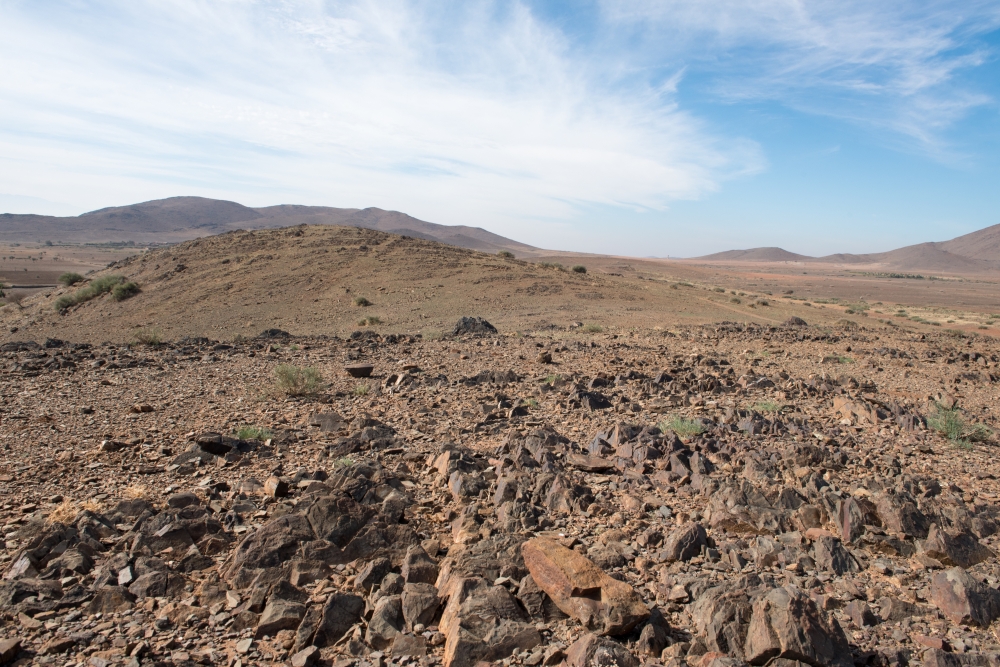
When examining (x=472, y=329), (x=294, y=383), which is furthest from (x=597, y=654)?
(x=472, y=329)

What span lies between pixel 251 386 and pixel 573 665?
7.19m

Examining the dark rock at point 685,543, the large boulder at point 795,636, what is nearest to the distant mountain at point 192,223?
the dark rock at point 685,543

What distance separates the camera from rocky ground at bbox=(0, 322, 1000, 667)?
2994mm

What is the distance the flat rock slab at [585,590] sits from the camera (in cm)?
303

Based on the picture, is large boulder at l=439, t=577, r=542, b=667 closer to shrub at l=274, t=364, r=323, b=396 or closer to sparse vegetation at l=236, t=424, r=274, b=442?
sparse vegetation at l=236, t=424, r=274, b=442

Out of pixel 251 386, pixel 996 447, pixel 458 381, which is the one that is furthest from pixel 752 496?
pixel 251 386

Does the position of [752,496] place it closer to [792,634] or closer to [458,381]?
[792,634]

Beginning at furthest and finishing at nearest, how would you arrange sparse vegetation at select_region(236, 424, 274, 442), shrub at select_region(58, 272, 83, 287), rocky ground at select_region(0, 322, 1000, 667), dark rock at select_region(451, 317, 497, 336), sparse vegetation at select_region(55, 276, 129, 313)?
shrub at select_region(58, 272, 83, 287) < sparse vegetation at select_region(55, 276, 129, 313) < dark rock at select_region(451, 317, 497, 336) < sparse vegetation at select_region(236, 424, 274, 442) < rocky ground at select_region(0, 322, 1000, 667)

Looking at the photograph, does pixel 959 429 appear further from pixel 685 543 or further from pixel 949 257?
pixel 949 257

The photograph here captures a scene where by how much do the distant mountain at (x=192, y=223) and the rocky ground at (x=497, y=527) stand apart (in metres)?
125

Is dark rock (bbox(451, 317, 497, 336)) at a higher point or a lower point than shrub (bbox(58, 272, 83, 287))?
lower

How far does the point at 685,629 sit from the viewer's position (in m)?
3.11

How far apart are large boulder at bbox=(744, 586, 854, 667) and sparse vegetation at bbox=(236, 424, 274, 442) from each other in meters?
5.03

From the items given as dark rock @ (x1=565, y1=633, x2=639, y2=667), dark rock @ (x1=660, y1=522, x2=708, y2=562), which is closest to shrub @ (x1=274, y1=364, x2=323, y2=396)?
dark rock @ (x1=660, y1=522, x2=708, y2=562)
